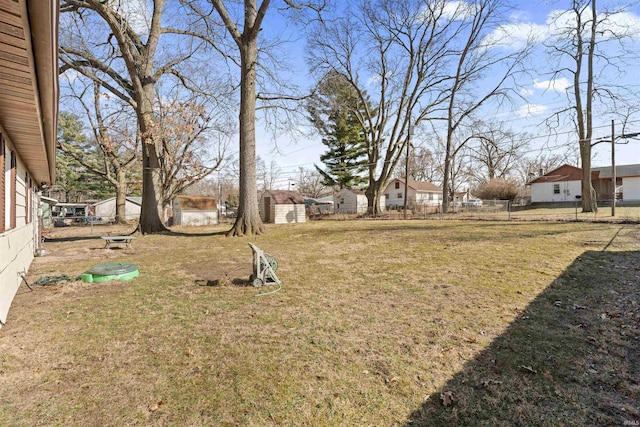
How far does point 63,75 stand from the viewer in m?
13.4

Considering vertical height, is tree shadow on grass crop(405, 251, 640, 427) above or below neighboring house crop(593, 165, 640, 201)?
below

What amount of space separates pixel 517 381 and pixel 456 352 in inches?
22.2

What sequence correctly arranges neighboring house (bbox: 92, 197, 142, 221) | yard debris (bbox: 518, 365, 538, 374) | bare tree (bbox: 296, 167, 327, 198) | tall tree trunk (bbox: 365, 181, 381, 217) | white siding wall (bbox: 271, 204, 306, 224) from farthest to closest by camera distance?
bare tree (bbox: 296, 167, 327, 198)
neighboring house (bbox: 92, 197, 142, 221)
tall tree trunk (bbox: 365, 181, 381, 217)
white siding wall (bbox: 271, 204, 306, 224)
yard debris (bbox: 518, 365, 538, 374)

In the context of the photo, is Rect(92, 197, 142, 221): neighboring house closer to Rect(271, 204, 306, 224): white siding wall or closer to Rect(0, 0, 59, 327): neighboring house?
Rect(271, 204, 306, 224): white siding wall

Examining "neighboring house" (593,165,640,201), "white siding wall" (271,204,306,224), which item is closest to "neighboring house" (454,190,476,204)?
"neighboring house" (593,165,640,201)

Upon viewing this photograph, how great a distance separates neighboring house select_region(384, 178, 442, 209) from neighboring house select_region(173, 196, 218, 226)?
22752 mm

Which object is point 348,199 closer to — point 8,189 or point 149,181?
point 149,181

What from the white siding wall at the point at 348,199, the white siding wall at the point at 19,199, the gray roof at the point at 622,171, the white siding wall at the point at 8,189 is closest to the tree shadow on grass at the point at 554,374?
the white siding wall at the point at 8,189

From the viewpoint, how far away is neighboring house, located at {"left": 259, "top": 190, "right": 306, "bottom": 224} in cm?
2378

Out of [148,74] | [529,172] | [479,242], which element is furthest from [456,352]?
[529,172]

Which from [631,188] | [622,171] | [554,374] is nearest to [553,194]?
[622,171]

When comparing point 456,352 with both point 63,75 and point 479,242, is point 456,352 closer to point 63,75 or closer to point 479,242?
point 479,242

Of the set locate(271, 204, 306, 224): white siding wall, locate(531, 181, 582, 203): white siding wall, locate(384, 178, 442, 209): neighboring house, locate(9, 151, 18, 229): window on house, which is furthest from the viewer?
locate(384, 178, 442, 209): neighboring house

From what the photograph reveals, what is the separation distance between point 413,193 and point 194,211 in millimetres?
26769
